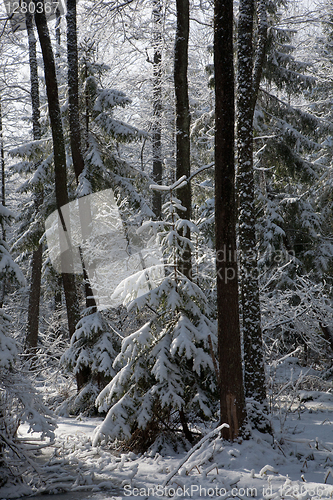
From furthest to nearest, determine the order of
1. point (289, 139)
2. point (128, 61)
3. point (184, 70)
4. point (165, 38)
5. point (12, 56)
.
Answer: point (12, 56)
point (128, 61)
point (289, 139)
point (165, 38)
point (184, 70)

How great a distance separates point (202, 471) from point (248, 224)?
3.74 metres

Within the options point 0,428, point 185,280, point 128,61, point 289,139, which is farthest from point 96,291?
point 128,61

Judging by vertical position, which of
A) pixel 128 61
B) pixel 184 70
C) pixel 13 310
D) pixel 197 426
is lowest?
pixel 13 310

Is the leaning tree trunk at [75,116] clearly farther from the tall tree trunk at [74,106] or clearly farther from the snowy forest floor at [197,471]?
the snowy forest floor at [197,471]

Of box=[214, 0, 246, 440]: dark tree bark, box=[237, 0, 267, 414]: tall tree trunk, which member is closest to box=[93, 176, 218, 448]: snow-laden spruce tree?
box=[214, 0, 246, 440]: dark tree bark

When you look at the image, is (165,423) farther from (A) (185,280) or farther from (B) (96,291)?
(B) (96,291)

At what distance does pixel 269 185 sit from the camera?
14.2 meters

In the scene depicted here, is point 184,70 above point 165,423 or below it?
above

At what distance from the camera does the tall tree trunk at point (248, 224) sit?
660cm

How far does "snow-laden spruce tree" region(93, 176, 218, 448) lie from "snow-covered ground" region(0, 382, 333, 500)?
0.47m

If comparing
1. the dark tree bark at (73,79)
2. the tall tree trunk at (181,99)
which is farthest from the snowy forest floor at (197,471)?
the dark tree bark at (73,79)

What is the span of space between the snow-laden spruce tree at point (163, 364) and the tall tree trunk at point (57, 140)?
4001mm

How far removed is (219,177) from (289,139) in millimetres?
7263

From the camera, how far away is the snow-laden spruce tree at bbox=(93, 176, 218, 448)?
19.4 ft
